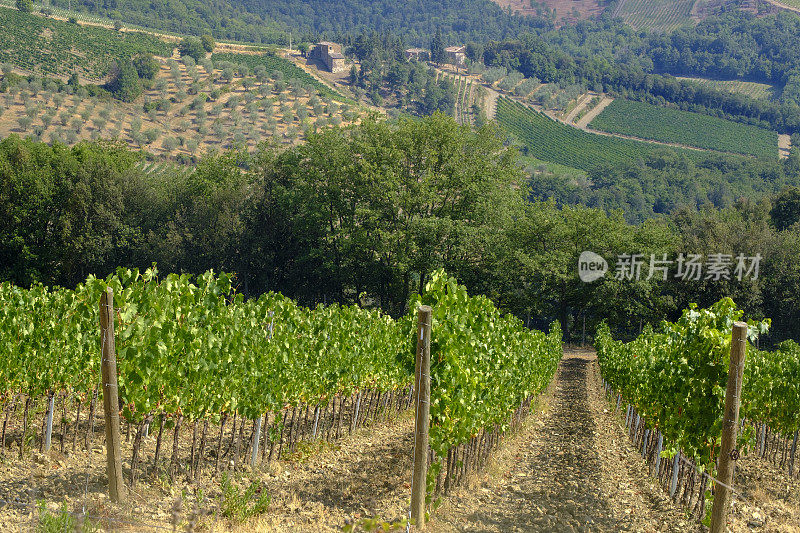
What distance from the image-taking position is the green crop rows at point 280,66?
141 meters

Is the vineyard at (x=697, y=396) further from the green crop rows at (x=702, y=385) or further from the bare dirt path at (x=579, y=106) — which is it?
the bare dirt path at (x=579, y=106)

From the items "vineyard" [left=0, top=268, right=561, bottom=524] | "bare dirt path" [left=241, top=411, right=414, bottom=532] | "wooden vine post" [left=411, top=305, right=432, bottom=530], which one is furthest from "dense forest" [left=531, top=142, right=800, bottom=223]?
"wooden vine post" [left=411, top=305, right=432, bottom=530]

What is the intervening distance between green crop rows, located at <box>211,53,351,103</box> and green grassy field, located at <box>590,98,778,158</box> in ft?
191

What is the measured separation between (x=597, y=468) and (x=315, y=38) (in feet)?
655

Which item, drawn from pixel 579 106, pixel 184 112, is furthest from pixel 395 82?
pixel 184 112

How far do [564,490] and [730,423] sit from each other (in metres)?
4.39

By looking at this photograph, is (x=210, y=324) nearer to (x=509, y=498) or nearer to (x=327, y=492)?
(x=327, y=492)

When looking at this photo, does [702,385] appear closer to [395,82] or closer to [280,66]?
[280,66]

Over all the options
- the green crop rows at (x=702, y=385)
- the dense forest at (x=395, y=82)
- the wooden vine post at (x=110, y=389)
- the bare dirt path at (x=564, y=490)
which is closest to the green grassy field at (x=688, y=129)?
the dense forest at (x=395, y=82)

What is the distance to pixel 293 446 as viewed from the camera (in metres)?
11.8

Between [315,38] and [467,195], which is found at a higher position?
[315,38]

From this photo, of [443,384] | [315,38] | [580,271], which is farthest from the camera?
[315,38]

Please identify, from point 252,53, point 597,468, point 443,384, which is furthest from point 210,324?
point 252,53

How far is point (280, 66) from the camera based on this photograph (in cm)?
14888
